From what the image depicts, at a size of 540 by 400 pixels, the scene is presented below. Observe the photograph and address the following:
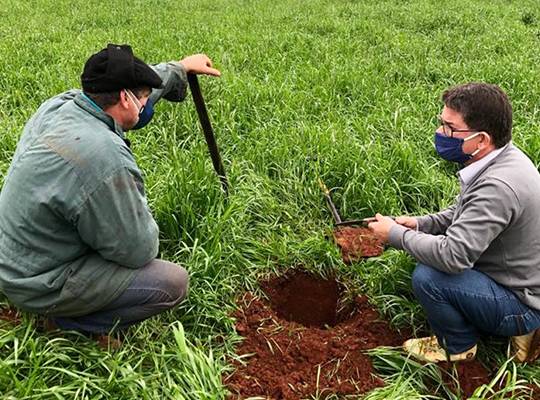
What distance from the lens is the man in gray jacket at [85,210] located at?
7.54 feet

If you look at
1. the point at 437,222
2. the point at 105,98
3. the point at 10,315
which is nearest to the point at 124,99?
the point at 105,98

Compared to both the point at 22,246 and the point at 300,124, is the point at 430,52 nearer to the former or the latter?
the point at 300,124

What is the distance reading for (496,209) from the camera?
241 centimetres

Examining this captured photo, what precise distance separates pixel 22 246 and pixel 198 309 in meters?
0.99

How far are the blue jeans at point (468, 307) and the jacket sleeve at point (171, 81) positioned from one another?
70.3 inches

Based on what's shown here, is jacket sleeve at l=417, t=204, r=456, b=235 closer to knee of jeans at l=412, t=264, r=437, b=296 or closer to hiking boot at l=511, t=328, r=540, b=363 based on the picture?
knee of jeans at l=412, t=264, r=437, b=296

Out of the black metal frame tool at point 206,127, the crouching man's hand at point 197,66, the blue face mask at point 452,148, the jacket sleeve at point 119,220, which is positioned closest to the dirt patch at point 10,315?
the jacket sleeve at point 119,220

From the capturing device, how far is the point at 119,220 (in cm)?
239

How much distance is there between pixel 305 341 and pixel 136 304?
913 mm

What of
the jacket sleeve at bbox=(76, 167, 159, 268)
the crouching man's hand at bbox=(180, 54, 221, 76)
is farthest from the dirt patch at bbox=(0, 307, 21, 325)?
the crouching man's hand at bbox=(180, 54, 221, 76)

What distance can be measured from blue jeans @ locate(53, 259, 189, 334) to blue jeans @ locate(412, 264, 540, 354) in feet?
4.04

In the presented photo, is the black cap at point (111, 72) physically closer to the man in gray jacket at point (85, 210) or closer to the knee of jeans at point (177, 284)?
the man in gray jacket at point (85, 210)

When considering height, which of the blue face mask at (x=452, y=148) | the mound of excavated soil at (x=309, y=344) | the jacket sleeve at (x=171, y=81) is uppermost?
the jacket sleeve at (x=171, y=81)

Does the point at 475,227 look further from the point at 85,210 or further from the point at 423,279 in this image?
the point at 85,210
